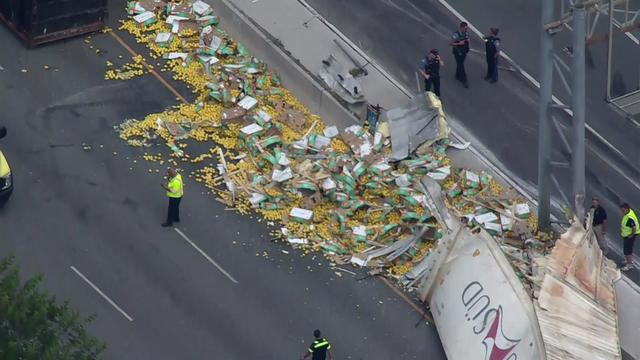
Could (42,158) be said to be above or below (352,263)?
below

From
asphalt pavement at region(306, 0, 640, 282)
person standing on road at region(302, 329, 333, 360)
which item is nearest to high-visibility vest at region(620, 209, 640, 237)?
asphalt pavement at region(306, 0, 640, 282)

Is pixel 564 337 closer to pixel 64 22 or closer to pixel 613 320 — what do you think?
pixel 613 320

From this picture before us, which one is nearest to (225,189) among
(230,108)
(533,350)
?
(230,108)

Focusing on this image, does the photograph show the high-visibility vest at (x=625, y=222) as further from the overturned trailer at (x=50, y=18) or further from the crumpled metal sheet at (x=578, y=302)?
the overturned trailer at (x=50, y=18)

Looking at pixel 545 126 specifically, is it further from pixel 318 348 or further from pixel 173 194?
pixel 173 194

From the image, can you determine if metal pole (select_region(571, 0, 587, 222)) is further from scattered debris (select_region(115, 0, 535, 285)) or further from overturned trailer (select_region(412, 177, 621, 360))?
scattered debris (select_region(115, 0, 535, 285))

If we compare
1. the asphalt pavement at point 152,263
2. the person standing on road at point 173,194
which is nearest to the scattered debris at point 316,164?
the asphalt pavement at point 152,263
